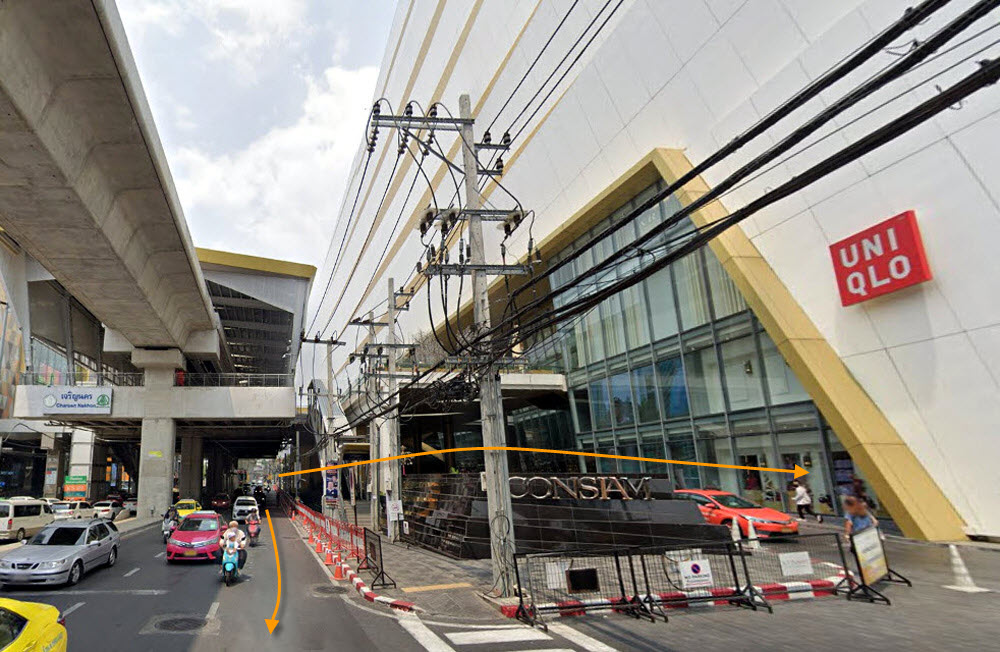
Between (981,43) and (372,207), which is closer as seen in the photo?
(981,43)

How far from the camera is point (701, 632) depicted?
9289 millimetres

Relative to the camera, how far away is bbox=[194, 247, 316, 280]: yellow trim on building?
46.6m

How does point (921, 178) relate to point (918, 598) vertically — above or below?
above

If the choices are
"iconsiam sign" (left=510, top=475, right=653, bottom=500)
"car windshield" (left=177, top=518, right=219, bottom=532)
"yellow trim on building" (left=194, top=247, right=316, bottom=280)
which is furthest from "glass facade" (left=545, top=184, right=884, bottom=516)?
"yellow trim on building" (left=194, top=247, right=316, bottom=280)

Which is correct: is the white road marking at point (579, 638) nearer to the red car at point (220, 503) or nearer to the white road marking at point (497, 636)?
the white road marking at point (497, 636)

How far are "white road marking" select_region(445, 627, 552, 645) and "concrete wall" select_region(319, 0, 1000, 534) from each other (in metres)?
9.35

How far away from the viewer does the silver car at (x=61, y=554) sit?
13.0 metres

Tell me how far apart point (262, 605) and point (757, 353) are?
15.0 meters

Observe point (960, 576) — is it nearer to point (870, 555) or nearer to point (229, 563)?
point (870, 555)

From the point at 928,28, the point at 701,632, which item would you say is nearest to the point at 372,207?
the point at 928,28

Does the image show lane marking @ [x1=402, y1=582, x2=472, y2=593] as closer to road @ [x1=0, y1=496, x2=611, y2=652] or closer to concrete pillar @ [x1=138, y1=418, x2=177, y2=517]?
road @ [x1=0, y1=496, x2=611, y2=652]

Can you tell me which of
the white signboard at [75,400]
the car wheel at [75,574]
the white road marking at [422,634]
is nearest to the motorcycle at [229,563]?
the car wheel at [75,574]

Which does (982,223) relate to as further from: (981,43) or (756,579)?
(756,579)

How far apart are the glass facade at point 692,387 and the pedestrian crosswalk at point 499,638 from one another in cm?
869
